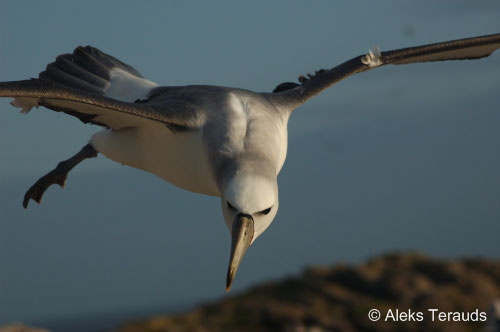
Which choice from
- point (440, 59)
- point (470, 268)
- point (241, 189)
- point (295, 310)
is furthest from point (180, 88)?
point (470, 268)

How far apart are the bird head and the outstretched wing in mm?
1980

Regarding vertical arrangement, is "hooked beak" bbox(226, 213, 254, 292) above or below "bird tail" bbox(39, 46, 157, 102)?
below

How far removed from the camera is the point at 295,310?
22672mm

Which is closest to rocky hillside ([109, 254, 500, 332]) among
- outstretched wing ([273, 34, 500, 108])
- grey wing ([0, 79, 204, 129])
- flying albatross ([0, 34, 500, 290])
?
outstretched wing ([273, 34, 500, 108])

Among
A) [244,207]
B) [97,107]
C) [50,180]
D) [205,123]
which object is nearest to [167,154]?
[205,123]

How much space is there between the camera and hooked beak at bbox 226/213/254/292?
5.47 meters

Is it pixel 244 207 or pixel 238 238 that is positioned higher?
pixel 244 207

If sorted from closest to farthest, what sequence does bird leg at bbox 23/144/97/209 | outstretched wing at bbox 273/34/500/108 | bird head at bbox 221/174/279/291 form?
bird head at bbox 221/174/279/291
outstretched wing at bbox 273/34/500/108
bird leg at bbox 23/144/97/209

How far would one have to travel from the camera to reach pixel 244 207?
546cm

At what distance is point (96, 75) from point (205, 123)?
2.75 metres

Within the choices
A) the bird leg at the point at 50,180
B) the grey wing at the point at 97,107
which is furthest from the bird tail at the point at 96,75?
the bird leg at the point at 50,180

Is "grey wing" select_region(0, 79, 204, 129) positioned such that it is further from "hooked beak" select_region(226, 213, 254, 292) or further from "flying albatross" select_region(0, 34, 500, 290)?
"hooked beak" select_region(226, 213, 254, 292)

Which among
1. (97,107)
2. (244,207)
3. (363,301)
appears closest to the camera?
(244,207)

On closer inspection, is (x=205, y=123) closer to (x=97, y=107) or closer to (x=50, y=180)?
(x=97, y=107)
